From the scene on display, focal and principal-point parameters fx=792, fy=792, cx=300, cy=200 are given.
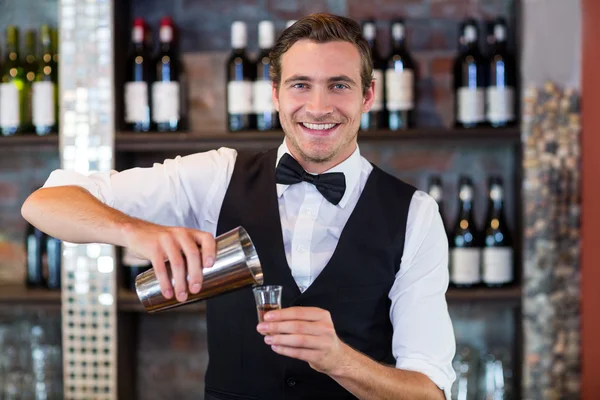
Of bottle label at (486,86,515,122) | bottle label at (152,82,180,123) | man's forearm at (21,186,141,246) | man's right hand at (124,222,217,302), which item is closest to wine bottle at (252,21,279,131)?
bottle label at (152,82,180,123)

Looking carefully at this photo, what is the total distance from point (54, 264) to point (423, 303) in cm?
168

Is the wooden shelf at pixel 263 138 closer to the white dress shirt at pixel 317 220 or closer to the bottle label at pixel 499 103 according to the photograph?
the bottle label at pixel 499 103

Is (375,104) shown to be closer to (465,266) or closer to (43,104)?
(465,266)

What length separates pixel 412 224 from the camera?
5.47ft

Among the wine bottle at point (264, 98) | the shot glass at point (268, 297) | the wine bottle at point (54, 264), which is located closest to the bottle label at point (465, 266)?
the wine bottle at point (264, 98)

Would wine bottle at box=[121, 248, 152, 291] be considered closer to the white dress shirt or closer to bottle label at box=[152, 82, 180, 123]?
bottle label at box=[152, 82, 180, 123]

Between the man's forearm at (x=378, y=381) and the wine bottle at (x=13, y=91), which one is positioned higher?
the wine bottle at (x=13, y=91)

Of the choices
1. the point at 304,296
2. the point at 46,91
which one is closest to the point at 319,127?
the point at 304,296

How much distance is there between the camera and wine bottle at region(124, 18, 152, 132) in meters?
2.65

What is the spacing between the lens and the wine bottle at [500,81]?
2.56 meters

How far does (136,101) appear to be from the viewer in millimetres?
2654

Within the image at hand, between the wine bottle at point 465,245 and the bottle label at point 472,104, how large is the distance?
25 centimetres

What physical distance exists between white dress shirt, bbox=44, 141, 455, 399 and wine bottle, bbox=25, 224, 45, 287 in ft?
4.20

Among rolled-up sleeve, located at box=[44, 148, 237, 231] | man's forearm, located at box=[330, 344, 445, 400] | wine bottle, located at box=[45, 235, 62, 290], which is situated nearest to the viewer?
man's forearm, located at box=[330, 344, 445, 400]
